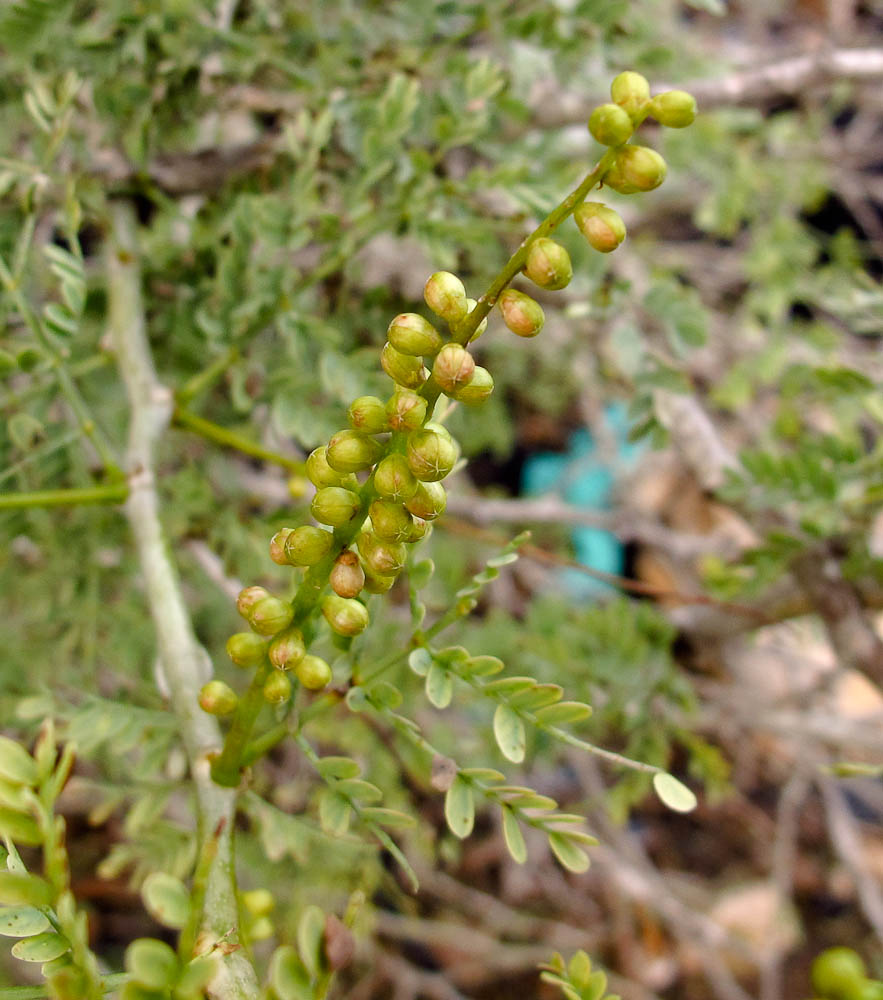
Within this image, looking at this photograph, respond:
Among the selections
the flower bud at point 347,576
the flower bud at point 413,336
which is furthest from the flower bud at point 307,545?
the flower bud at point 413,336

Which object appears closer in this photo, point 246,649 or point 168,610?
point 246,649

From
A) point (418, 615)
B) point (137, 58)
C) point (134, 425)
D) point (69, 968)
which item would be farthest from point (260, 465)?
point (69, 968)

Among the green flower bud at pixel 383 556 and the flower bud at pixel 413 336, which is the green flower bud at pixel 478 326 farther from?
the green flower bud at pixel 383 556

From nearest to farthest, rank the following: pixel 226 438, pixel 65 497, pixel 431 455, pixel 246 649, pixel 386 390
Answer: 1. pixel 431 455
2. pixel 246 649
3. pixel 65 497
4. pixel 226 438
5. pixel 386 390

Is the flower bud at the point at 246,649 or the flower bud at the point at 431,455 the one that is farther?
the flower bud at the point at 246,649

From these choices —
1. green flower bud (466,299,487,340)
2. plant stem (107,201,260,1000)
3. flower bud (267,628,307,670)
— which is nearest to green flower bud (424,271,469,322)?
green flower bud (466,299,487,340)

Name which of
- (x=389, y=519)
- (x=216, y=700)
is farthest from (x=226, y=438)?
(x=389, y=519)

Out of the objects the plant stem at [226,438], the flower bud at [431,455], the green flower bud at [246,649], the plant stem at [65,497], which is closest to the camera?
the flower bud at [431,455]

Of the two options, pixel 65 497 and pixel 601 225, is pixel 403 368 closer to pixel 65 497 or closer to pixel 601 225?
pixel 601 225
